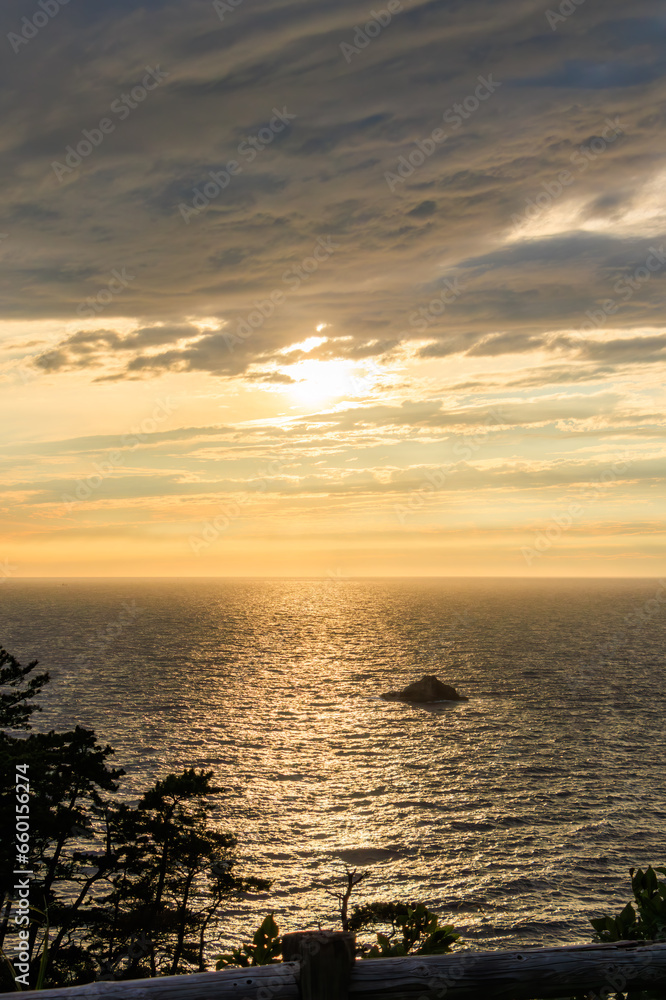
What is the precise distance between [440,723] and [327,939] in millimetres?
82975

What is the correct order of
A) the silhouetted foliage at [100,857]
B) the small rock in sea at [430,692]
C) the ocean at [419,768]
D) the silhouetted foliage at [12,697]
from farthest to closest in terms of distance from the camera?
the small rock in sea at [430,692] < the ocean at [419,768] < the silhouetted foliage at [12,697] < the silhouetted foliage at [100,857]

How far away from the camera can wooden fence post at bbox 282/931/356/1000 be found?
4730mm

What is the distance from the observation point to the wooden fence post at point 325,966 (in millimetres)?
4730

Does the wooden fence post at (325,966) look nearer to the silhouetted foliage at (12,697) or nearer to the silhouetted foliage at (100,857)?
the silhouetted foliage at (100,857)

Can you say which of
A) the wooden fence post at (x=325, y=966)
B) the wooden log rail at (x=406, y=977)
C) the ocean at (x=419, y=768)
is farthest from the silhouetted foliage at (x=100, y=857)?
the wooden fence post at (x=325, y=966)

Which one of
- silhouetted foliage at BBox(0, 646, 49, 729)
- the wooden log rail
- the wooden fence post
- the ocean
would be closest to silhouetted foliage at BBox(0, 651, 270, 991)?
silhouetted foliage at BBox(0, 646, 49, 729)

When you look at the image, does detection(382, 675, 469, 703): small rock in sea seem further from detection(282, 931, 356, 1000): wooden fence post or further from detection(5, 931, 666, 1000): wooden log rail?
detection(282, 931, 356, 1000): wooden fence post

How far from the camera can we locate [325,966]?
473 centimetres

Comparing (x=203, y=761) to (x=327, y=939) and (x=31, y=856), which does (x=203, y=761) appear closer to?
(x=31, y=856)

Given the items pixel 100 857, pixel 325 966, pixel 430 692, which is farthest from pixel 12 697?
pixel 430 692

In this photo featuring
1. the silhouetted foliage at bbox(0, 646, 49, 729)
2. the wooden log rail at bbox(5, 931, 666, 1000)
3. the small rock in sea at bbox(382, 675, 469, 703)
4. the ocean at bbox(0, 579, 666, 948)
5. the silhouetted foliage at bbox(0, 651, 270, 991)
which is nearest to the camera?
the wooden log rail at bbox(5, 931, 666, 1000)

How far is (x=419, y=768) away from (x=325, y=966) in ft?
218

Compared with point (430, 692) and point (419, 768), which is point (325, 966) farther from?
point (430, 692)

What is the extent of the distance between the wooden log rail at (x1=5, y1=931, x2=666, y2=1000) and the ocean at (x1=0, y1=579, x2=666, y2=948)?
125 feet
